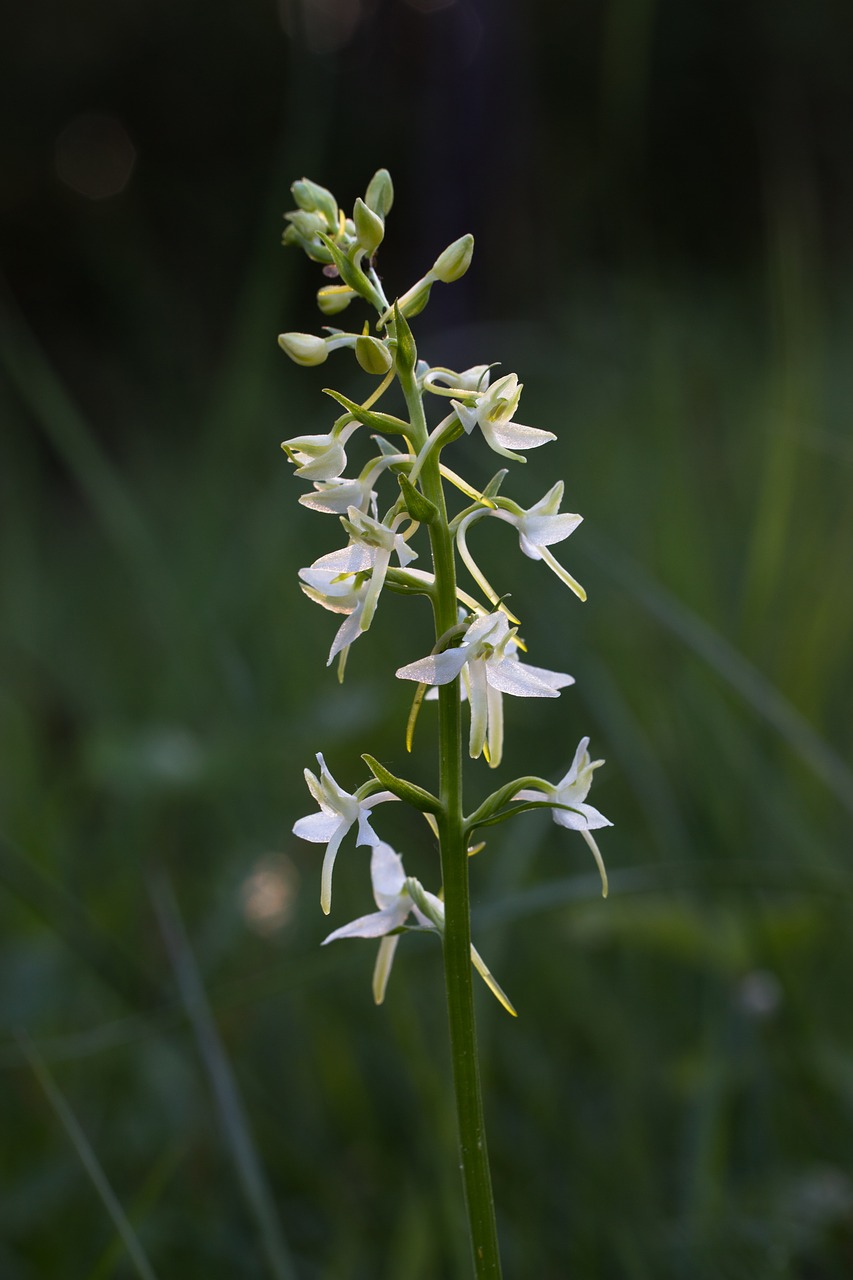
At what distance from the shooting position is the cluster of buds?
3.45 ft

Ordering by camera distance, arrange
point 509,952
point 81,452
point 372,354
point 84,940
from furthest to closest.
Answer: point 81,452, point 509,952, point 84,940, point 372,354

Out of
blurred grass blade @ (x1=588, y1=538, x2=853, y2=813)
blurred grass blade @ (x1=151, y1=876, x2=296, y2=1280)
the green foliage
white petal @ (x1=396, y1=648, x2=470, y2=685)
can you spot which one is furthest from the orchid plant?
blurred grass blade @ (x1=588, y1=538, x2=853, y2=813)

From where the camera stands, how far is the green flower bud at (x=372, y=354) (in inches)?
42.2

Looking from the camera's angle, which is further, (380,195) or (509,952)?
(509,952)

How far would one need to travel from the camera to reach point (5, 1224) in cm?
190

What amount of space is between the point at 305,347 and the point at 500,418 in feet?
0.75

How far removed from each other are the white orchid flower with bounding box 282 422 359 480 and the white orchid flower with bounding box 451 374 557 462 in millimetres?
125

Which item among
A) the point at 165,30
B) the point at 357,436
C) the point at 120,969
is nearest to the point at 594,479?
the point at 357,436

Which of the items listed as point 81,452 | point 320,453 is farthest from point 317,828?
point 81,452

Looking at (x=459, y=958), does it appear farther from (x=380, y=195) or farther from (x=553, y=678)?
(x=380, y=195)

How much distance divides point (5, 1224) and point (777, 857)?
65.2 inches

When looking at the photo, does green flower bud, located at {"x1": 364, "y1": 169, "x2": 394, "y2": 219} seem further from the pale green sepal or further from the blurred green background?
the blurred green background

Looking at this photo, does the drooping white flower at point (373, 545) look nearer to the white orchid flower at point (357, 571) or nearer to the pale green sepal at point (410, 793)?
the white orchid flower at point (357, 571)

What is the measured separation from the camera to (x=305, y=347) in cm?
120
